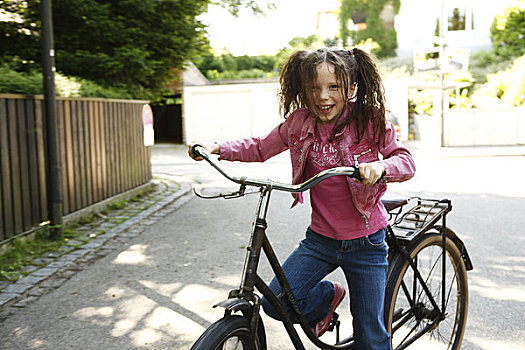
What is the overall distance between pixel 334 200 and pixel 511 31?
1258 inches

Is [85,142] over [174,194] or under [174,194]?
over

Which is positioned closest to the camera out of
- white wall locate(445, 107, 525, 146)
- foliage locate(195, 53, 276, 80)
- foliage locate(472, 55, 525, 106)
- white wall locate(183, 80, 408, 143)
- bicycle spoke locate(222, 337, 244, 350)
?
bicycle spoke locate(222, 337, 244, 350)

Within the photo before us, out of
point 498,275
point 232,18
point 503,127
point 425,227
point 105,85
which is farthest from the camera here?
point 503,127

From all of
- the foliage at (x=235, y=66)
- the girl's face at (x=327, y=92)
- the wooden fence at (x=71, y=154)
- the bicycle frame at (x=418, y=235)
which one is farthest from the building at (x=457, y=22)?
the girl's face at (x=327, y=92)

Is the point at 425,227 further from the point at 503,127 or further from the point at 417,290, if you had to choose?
the point at 503,127

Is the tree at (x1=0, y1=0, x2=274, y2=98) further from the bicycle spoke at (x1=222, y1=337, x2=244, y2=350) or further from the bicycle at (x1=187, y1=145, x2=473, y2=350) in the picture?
the bicycle spoke at (x1=222, y1=337, x2=244, y2=350)

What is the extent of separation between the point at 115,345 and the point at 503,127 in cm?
2024

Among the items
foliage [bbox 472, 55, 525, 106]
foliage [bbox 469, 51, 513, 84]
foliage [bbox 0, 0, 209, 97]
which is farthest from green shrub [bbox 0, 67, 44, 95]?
foliage [bbox 469, 51, 513, 84]

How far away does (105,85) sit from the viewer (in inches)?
385

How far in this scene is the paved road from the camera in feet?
12.6

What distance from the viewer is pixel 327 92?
8.03 ft

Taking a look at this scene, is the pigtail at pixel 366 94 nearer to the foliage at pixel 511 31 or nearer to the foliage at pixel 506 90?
the foliage at pixel 506 90

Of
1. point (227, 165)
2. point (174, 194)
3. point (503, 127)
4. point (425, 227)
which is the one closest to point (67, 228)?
point (174, 194)

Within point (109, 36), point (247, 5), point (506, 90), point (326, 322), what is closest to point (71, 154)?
point (109, 36)
